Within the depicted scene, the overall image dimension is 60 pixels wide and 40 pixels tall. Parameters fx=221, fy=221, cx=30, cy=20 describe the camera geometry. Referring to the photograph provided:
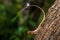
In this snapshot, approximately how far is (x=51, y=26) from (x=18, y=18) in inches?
51.6

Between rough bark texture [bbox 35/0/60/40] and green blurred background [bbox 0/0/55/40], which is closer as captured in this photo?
rough bark texture [bbox 35/0/60/40]

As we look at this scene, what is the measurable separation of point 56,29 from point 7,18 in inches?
65.7

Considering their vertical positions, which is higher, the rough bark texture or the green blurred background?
the green blurred background

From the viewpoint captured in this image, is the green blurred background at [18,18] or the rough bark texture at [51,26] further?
the green blurred background at [18,18]

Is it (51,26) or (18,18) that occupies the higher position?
(18,18)

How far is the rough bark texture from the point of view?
0.94 metres

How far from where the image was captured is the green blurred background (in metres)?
1.55

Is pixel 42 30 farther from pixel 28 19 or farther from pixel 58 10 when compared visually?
pixel 28 19

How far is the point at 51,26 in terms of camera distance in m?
0.95

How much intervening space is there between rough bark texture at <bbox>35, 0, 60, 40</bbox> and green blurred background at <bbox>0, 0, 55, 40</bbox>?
19 cm

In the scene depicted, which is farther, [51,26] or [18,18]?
[18,18]

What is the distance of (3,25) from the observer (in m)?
2.55

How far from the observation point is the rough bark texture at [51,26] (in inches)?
36.9

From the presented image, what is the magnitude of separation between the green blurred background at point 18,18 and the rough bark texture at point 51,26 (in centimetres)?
19
